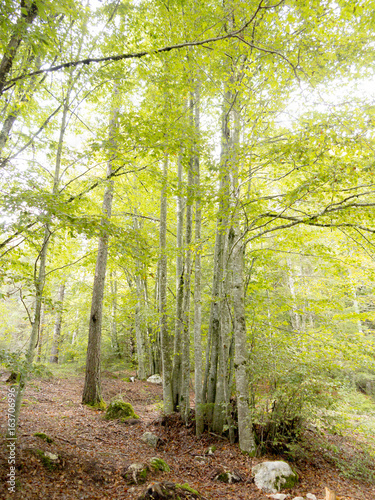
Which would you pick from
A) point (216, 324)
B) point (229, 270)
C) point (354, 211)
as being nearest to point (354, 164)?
point (354, 211)

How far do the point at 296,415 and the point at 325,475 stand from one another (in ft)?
3.77

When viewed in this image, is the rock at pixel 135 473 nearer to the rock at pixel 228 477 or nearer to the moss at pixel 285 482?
the rock at pixel 228 477

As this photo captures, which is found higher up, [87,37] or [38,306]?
[87,37]

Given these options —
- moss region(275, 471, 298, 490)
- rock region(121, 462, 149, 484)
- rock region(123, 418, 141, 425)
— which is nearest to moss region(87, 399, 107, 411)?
rock region(123, 418, 141, 425)

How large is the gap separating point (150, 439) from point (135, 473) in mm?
1956

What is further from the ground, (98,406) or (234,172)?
(234,172)

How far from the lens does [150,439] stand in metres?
5.65

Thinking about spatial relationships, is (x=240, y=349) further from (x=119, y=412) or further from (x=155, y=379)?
(x=155, y=379)

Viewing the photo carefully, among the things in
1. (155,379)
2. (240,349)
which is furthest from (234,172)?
(155,379)

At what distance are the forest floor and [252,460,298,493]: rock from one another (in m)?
0.11

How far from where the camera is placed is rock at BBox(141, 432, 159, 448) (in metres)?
5.57

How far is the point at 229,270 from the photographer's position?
549 cm

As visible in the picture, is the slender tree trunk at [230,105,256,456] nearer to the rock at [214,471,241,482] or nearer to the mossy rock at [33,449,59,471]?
the rock at [214,471,241,482]

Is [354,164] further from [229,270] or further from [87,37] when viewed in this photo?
[87,37]
